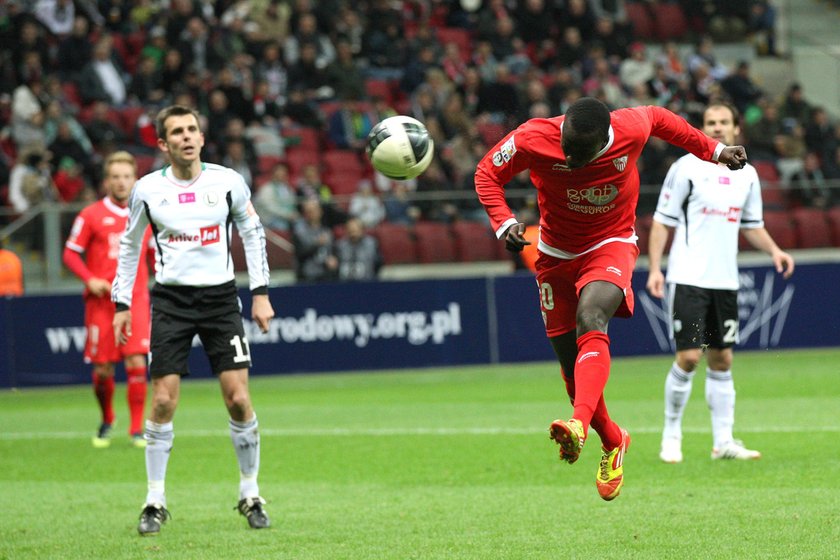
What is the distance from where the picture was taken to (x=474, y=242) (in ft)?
64.8

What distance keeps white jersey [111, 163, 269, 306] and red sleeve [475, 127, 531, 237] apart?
1.47m

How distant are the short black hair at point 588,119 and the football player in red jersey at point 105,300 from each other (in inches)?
247

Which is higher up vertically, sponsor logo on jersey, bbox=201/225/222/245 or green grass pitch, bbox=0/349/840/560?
sponsor logo on jersey, bbox=201/225/222/245

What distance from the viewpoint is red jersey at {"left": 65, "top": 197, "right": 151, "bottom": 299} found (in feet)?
39.4

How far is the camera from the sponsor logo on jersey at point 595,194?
22.5ft

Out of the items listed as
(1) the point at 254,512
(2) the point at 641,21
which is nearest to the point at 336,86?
(2) the point at 641,21

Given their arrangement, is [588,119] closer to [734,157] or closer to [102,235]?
[734,157]

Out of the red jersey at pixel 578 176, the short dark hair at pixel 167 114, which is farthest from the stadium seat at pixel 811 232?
the short dark hair at pixel 167 114

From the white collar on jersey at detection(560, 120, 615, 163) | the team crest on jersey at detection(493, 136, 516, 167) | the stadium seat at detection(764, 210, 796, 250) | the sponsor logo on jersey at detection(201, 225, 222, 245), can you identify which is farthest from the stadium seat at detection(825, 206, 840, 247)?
the sponsor logo on jersey at detection(201, 225, 222, 245)

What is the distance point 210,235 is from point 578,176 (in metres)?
2.21

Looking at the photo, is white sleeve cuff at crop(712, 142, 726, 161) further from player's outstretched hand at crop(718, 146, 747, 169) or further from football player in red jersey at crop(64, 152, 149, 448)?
football player in red jersey at crop(64, 152, 149, 448)

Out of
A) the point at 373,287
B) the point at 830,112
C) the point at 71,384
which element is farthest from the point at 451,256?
the point at 830,112

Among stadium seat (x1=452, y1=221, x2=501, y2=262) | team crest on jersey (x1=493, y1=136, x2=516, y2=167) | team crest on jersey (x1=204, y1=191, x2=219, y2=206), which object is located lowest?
stadium seat (x1=452, y1=221, x2=501, y2=262)

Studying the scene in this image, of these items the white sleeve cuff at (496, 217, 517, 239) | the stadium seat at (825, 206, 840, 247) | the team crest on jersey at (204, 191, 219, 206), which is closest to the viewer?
the white sleeve cuff at (496, 217, 517, 239)
